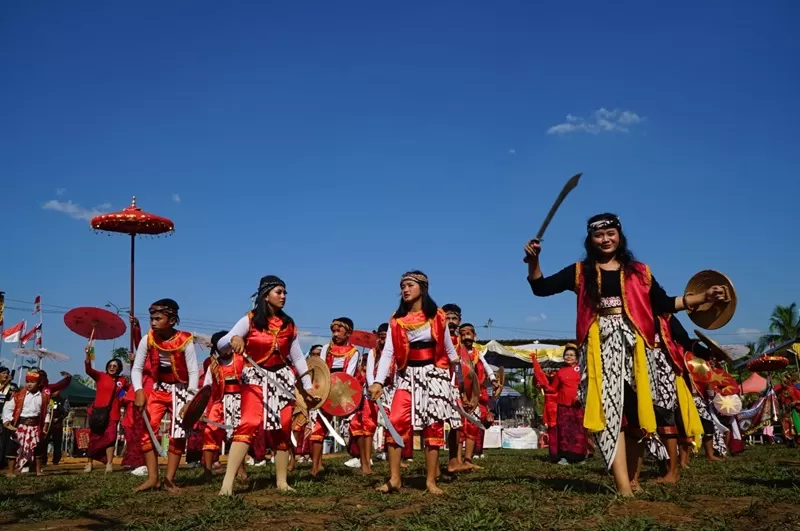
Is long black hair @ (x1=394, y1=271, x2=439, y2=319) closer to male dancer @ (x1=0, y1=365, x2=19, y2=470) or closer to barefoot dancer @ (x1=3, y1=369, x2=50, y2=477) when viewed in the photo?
barefoot dancer @ (x1=3, y1=369, x2=50, y2=477)

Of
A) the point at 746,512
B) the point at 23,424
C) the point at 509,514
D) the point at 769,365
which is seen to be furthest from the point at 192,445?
the point at 769,365

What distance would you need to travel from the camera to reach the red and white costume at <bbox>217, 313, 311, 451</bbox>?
636 centimetres

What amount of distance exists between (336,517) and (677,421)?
3.38 metres

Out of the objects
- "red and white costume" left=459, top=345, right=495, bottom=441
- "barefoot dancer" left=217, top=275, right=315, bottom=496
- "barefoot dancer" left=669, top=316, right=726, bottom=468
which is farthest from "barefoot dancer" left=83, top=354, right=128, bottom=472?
"barefoot dancer" left=669, top=316, right=726, bottom=468

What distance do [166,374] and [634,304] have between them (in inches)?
182

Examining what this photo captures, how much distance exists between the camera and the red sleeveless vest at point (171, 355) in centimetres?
709

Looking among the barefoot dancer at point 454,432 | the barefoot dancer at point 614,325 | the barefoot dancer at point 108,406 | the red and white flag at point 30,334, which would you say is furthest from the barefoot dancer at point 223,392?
the red and white flag at point 30,334

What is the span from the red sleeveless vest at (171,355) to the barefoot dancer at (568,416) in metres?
6.42

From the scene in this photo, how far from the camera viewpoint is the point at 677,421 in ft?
21.0

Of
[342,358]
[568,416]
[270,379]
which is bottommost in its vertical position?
[568,416]

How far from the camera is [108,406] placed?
1199cm

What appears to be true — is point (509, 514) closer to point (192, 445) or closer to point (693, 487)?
point (693, 487)

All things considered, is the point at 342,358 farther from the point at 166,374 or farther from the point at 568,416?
the point at 568,416

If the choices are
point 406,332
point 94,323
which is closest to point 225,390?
point 94,323
